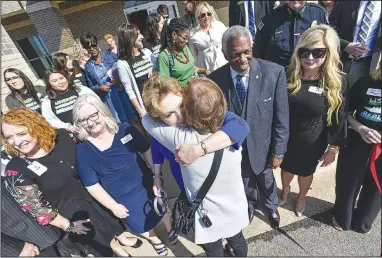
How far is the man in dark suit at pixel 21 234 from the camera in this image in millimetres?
1776

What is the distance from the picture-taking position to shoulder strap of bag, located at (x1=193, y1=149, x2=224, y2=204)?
1501mm

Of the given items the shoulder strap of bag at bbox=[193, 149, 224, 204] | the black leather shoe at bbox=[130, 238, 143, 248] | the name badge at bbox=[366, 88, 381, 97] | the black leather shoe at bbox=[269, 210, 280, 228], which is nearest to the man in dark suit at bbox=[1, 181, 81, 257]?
the black leather shoe at bbox=[130, 238, 143, 248]

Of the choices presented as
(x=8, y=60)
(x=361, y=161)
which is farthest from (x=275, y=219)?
(x=8, y=60)

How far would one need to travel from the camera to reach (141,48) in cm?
328

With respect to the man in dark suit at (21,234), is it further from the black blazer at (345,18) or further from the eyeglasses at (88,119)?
the black blazer at (345,18)

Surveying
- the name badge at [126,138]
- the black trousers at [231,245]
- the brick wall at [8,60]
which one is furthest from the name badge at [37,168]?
the brick wall at [8,60]

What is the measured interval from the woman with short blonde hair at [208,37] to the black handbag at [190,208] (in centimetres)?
226

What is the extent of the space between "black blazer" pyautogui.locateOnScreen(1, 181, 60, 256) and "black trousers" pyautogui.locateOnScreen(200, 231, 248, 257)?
4.39 feet

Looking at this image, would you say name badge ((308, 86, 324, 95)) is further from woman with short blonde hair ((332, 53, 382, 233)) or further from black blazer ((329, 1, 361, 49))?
black blazer ((329, 1, 361, 49))

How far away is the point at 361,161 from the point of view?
81.1 inches

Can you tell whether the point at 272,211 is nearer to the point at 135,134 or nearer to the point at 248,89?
the point at 248,89

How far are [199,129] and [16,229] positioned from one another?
1614 mm

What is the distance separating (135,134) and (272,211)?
1700mm

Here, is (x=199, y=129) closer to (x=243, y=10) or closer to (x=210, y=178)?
(x=210, y=178)
